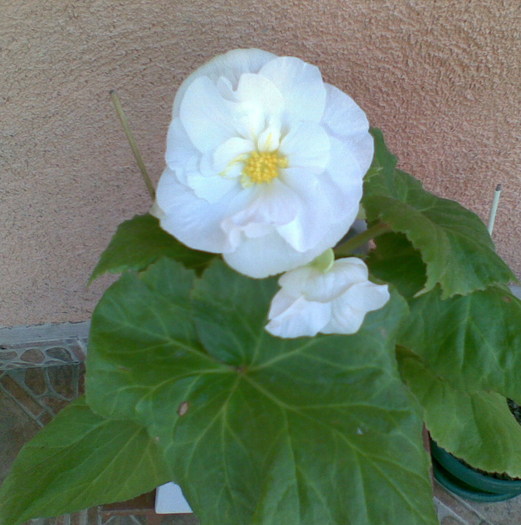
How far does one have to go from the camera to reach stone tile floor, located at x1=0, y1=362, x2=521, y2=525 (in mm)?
1301

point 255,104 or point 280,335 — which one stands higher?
point 255,104

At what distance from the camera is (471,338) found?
2.06 ft

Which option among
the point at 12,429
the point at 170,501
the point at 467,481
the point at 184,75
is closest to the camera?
the point at 184,75

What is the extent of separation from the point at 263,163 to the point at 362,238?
24cm

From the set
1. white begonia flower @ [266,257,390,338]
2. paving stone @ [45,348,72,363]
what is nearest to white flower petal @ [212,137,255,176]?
white begonia flower @ [266,257,390,338]

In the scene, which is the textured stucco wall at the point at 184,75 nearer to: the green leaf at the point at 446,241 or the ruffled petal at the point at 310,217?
the green leaf at the point at 446,241

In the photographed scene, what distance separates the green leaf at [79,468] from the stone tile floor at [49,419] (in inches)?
19.2

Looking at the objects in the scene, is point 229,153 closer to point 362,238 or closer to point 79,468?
point 362,238

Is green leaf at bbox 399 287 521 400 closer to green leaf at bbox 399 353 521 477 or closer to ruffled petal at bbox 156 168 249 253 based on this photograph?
green leaf at bbox 399 353 521 477


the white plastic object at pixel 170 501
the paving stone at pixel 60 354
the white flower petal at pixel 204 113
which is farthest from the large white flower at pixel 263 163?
the paving stone at pixel 60 354

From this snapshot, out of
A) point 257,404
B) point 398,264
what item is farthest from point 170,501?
point 398,264

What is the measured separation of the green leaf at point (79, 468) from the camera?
635 millimetres

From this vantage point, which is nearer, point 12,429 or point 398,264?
point 398,264

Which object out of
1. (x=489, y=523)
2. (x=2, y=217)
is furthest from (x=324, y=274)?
(x=489, y=523)
